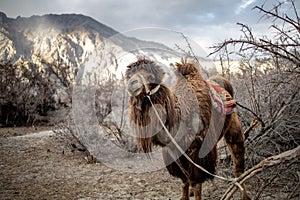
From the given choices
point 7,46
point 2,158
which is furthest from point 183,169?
point 7,46

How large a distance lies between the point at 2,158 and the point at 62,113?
8.74 meters

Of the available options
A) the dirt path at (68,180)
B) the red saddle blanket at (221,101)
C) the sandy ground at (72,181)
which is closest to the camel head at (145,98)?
the red saddle blanket at (221,101)

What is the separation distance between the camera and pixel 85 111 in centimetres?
852

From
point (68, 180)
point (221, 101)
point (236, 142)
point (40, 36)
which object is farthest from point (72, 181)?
point (40, 36)

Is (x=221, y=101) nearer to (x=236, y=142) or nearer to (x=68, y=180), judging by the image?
(x=236, y=142)

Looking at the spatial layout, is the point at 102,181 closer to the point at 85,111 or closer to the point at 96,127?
the point at 96,127

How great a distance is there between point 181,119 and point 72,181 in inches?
128

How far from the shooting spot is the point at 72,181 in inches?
213

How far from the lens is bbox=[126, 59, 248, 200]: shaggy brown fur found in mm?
2789

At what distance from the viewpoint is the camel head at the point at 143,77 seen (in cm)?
266

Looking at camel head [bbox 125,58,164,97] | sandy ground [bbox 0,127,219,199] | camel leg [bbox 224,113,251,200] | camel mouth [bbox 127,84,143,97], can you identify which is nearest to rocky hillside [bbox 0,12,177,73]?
sandy ground [bbox 0,127,219,199]

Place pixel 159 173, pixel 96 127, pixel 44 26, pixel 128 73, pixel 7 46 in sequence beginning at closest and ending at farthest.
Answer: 1. pixel 128 73
2. pixel 159 173
3. pixel 96 127
4. pixel 7 46
5. pixel 44 26

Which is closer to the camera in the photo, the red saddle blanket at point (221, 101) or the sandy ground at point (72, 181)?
the red saddle blanket at point (221, 101)

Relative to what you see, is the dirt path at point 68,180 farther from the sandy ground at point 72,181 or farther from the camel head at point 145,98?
the camel head at point 145,98
